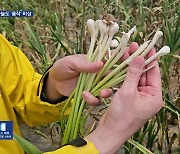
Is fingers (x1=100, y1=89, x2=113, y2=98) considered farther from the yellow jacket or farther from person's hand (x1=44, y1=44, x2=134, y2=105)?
the yellow jacket

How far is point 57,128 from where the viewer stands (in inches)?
72.7

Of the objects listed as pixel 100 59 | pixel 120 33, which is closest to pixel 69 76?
pixel 100 59

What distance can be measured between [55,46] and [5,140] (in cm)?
119

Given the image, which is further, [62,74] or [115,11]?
[115,11]

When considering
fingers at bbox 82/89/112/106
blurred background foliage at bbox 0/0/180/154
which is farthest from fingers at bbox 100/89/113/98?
blurred background foliage at bbox 0/0/180/154

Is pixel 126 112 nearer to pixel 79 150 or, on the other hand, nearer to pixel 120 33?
pixel 79 150

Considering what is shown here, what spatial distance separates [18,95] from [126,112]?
0.42 meters

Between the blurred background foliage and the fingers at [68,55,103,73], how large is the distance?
0.32 m

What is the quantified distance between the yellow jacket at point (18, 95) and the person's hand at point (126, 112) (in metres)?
0.26

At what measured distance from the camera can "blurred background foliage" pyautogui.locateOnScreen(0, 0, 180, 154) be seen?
157 cm

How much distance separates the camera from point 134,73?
0.88 metres

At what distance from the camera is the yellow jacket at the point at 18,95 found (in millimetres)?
1158

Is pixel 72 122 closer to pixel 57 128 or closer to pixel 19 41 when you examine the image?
pixel 57 128

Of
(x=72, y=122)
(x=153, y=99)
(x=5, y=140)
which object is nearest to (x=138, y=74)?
→ (x=153, y=99)
